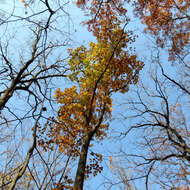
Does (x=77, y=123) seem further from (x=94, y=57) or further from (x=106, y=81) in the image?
(x=94, y=57)

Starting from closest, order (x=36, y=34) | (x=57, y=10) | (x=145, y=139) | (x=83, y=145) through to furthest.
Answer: (x=57, y=10), (x=36, y=34), (x=83, y=145), (x=145, y=139)

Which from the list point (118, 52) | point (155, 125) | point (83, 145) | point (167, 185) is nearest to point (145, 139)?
point (155, 125)

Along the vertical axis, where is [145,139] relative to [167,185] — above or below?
above

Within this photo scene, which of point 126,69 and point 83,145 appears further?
point 126,69

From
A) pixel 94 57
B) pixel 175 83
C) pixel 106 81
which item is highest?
pixel 94 57

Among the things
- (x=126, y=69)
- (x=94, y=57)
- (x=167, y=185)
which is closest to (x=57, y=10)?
(x=94, y=57)

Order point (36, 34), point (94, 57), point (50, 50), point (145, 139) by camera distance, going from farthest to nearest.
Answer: point (94, 57)
point (145, 139)
point (50, 50)
point (36, 34)

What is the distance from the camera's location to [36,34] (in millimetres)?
3506

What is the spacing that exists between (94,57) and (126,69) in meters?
2.00

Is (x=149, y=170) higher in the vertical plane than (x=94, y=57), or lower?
lower

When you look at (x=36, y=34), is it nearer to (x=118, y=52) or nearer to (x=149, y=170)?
(x=118, y=52)

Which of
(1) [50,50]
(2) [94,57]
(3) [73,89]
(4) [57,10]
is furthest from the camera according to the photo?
(3) [73,89]

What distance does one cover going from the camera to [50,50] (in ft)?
12.5

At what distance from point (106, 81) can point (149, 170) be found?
3.89 metres
